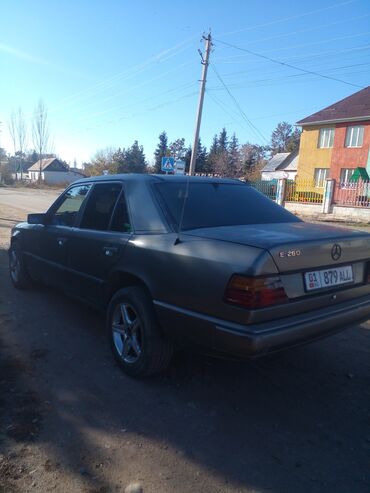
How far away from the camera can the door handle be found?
3523mm

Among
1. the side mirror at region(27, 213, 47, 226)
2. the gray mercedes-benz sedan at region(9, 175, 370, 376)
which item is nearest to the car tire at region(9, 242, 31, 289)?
the side mirror at region(27, 213, 47, 226)

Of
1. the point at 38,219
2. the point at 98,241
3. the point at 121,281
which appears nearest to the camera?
the point at 121,281

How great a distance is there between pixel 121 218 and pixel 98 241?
1.13 ft

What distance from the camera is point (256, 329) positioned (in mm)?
2506

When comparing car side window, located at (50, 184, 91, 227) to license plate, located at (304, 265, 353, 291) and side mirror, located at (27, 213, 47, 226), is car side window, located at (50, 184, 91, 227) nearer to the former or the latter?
side mirror, located at (27, 213, 47, 226)

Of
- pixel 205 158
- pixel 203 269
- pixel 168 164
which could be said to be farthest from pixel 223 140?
pixel 203 269

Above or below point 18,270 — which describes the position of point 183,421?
below

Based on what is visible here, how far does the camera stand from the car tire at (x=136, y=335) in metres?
3.13

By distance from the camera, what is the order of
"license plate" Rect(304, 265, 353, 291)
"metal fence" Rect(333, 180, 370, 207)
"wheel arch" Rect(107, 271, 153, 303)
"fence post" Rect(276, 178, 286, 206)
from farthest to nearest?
"fence post" Rect(276, 178, 286, 206)
"metal fence" Rect(333, 180, 370, 207)
"wheel arch" Rect(107, 271, 153, 303)
"license plate" Rect(304, 265, 353, 291)

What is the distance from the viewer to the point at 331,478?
2293mm

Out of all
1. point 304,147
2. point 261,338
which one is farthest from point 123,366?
point 304,147

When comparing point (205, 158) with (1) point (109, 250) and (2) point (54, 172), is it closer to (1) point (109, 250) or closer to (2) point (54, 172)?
(2) point (54, 172)

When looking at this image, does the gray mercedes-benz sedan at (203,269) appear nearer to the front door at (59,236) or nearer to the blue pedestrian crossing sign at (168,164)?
the front door at (59,236)

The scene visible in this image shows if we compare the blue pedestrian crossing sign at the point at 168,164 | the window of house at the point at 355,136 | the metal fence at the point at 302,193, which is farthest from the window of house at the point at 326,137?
the blue pedestrian crossing sign at the point at 168,164
